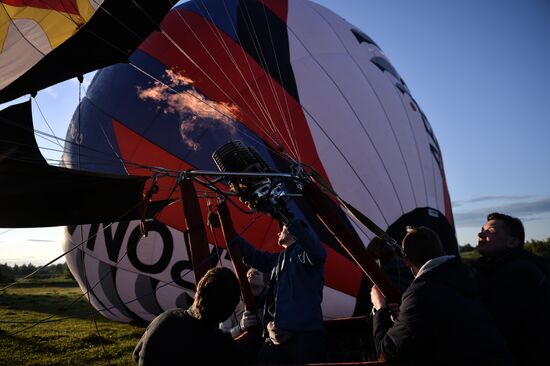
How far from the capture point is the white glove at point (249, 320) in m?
3.32

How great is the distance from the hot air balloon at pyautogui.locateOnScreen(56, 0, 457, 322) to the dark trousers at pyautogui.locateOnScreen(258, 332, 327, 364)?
6.99 feet

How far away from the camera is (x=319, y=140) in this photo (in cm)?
526

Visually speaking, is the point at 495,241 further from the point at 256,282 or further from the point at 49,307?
the point at 49,307

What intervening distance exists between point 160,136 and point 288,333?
3.53 meters

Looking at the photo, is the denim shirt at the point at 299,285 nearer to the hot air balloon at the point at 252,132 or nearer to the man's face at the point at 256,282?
the man's face at the point at 256,282

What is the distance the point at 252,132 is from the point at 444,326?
12.4 feet

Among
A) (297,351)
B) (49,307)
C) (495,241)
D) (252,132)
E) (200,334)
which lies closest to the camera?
(200,334)

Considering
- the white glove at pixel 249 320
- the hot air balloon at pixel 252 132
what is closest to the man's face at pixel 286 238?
the white glove at pixel 249 320

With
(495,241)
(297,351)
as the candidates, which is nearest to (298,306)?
(297,351)

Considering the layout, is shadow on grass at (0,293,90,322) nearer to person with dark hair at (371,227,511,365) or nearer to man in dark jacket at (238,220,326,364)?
man in dark jacket at (238,220,326,364)

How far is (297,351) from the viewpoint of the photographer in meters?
2.83

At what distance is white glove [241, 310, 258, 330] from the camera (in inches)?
131

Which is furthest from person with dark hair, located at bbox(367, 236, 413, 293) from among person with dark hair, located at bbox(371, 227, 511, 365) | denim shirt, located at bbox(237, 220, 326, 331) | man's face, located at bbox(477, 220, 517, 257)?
person with dark hair, located at bbox(371, 227, 511, 365)

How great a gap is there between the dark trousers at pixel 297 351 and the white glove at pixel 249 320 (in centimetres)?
43
